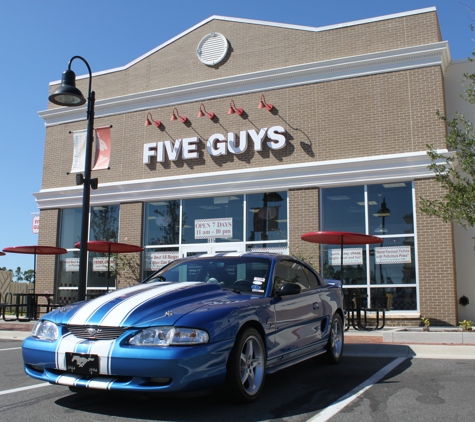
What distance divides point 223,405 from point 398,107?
448 inches

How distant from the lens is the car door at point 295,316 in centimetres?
596

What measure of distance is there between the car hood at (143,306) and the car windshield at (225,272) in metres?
0.36

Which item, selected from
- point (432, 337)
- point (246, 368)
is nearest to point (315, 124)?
point (432, 337)

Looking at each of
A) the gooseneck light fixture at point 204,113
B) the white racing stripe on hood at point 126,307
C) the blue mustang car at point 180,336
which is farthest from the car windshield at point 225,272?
the gooseneck light fixture at point 204,113

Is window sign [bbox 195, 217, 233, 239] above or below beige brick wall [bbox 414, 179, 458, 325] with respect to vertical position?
above

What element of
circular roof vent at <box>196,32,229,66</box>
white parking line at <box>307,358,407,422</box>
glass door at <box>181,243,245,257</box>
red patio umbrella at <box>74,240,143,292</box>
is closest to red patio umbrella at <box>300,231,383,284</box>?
glass door at <box>181,243,245,257</box>

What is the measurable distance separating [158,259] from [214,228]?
212 centimetres

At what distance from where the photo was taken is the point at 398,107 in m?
14.5

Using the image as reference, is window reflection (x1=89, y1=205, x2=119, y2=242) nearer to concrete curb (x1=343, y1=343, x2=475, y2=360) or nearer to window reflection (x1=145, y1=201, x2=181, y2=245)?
window reflection (x1=145, y1=201, x2=181, y2=245)

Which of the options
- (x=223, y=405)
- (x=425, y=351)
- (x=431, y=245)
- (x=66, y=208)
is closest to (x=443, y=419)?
(x=223, y=405)

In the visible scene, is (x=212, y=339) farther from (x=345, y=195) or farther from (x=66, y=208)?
(x=66, y=208)

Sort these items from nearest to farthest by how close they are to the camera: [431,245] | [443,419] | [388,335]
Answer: [443,419] → [388,335] → [431,245]

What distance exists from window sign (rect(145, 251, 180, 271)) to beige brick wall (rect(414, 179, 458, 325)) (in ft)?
23.5

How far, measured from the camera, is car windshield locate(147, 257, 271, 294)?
6.17 meters
